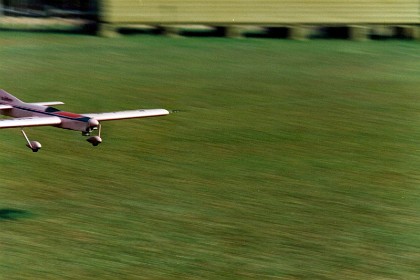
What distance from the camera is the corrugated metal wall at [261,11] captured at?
38031 millimetres

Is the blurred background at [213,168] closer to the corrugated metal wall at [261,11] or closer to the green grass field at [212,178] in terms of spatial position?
the green grass field at [212,178]

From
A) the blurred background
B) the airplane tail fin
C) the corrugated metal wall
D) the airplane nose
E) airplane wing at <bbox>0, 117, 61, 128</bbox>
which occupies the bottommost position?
the blurred background

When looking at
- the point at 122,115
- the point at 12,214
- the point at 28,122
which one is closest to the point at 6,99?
the point at 28,122

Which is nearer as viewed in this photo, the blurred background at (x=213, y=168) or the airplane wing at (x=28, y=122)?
the airplane wing at (x=28, y=122)

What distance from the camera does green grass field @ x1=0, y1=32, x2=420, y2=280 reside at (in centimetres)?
1445

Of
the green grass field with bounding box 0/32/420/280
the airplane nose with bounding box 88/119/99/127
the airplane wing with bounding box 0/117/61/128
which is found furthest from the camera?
the green grass field with bounding box 0/32/420/280

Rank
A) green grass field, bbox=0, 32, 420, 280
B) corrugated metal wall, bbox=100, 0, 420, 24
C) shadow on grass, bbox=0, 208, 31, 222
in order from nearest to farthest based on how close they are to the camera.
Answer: green grass field, bbox=0, 32, 420, 280 < shadow on grass, bbox=0, 208, 31, 222 < corrugated metal wall, bbox=100, 0, 420, 24

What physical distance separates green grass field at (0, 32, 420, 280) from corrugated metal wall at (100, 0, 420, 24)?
26.2 ft

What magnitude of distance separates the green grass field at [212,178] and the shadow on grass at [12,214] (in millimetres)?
50

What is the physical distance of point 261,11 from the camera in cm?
3903

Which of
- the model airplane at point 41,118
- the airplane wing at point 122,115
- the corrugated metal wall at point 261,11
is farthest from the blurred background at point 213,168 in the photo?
the corrugated metal wall at point 261,11

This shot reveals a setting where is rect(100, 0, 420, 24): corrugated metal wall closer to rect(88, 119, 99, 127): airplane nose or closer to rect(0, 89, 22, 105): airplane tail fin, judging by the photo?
rect(0, 89, 22, 105): airplane tail fin

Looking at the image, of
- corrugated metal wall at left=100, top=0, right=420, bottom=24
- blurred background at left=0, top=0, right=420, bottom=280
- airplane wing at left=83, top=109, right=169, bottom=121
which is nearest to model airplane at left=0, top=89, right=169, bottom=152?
airplane wing at left=83, top=109, right=169, bottom=121

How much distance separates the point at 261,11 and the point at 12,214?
24669mm
